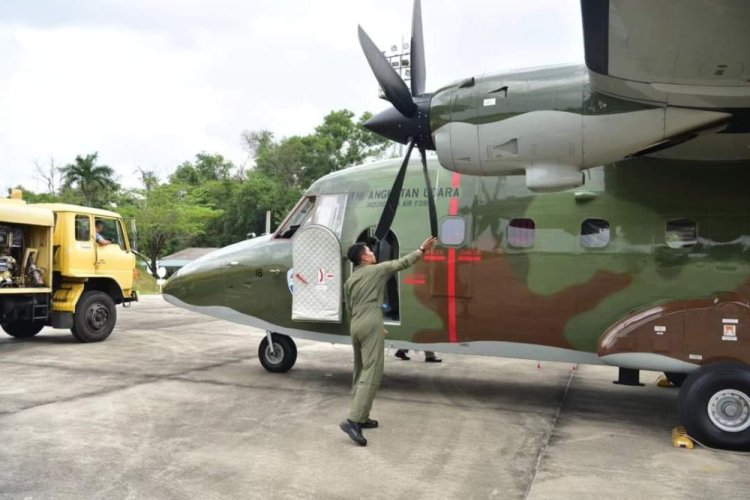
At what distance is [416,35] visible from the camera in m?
6.81

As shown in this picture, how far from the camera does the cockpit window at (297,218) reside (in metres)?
9.07

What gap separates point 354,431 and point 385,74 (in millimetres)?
3651

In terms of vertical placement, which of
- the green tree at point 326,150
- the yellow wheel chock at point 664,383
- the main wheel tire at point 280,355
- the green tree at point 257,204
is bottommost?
the yellow wheel chock at point 664,383

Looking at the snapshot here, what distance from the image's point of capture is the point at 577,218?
7082mm

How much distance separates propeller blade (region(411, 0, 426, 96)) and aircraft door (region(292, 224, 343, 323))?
8.09 feet

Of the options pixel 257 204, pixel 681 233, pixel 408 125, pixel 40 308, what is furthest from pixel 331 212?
pixel 257 204

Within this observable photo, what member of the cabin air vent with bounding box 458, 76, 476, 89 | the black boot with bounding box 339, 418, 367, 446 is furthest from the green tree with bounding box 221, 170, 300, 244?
the black boot with bounding box 339, 418, 367, 446

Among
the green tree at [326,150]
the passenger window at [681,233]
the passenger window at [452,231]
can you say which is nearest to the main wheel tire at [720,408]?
the passenger window at [681,233]

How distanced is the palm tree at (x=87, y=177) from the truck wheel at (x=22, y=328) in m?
39.4

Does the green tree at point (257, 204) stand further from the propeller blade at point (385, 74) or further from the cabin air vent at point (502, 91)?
the cabin air vent at point (502, 91)

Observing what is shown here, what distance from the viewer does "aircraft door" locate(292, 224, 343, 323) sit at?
827 cm

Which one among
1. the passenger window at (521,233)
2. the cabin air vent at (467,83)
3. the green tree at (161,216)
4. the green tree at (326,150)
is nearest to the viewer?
the cabin air vent at (467,83)

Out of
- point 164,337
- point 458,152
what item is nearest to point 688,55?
point 458,152

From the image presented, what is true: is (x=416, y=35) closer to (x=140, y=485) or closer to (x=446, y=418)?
(x=446, y=418)
